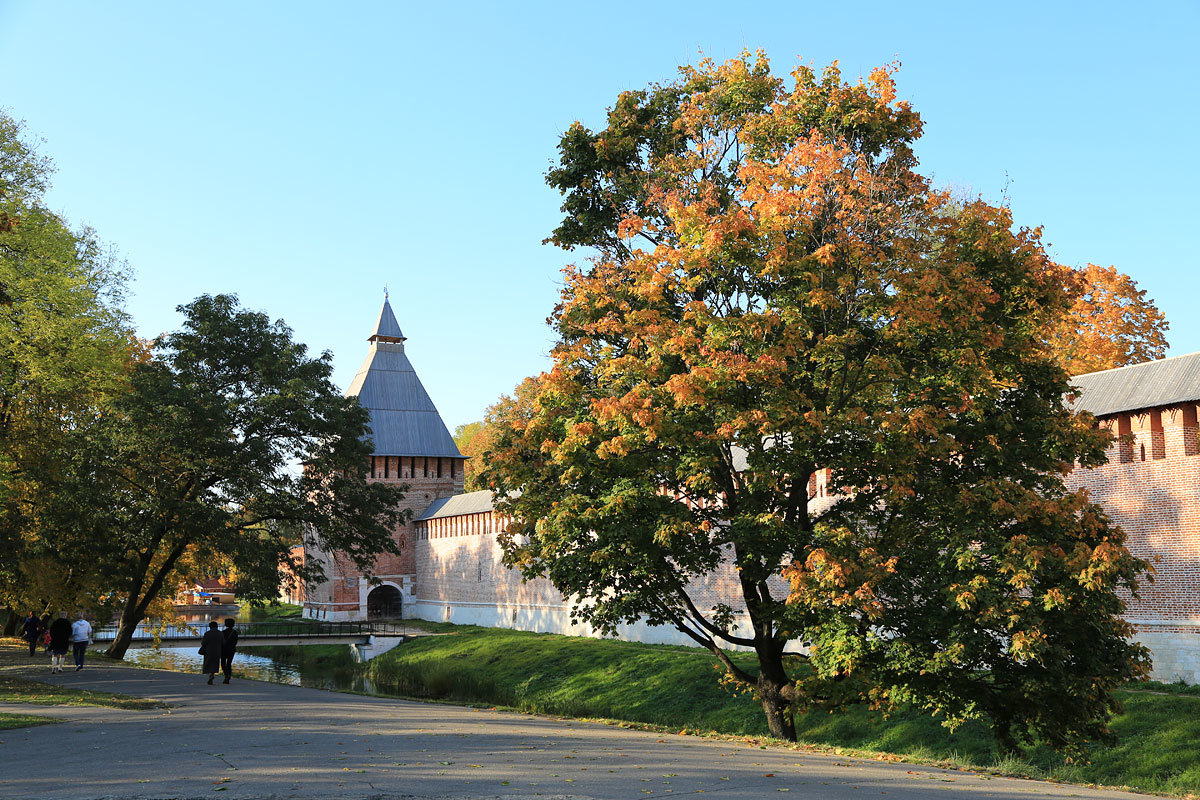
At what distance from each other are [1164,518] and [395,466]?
3742 centimetres

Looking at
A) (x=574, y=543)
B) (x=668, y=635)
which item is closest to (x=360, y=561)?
(x=668, y=635)

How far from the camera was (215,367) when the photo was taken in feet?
79.1

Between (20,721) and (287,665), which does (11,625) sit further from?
(20,721)

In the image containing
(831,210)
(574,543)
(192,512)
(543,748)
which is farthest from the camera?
(192,512)

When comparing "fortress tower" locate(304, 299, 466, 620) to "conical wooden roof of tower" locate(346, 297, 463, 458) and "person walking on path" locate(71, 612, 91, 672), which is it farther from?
"person walking on path" locate(71, 612, 91, 672)

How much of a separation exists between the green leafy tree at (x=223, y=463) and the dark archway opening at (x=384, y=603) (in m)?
21.9

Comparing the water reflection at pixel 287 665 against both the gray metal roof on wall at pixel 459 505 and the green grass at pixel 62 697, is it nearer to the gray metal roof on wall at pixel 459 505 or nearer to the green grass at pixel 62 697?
the gray metal roof on wall at pixel 459 505

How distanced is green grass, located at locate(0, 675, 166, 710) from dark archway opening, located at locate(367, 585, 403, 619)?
31731mm

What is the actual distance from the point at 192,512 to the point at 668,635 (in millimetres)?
12699

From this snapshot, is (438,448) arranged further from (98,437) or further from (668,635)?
(98,437)

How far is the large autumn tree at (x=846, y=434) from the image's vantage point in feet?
37.1

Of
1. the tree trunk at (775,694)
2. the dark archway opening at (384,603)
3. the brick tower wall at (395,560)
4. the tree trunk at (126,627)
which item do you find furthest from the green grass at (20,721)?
the dark archway opening at (384,603)

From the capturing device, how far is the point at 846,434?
12430 millimetres

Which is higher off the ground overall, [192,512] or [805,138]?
[805,138]
